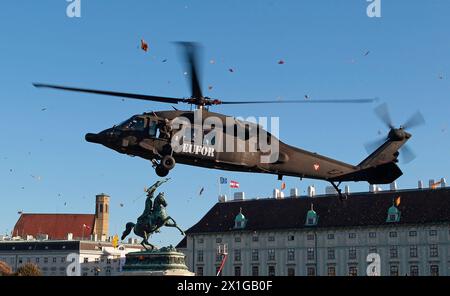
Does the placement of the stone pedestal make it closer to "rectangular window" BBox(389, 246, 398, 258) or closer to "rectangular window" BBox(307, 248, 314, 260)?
"rectangular window" BBox(307, 248, 314, 260)

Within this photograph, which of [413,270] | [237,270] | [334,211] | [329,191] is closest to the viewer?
[413,270]

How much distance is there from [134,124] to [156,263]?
49036 millimetres

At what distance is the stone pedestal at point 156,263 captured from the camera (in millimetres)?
81681

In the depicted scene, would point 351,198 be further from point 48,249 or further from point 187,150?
point 187,150

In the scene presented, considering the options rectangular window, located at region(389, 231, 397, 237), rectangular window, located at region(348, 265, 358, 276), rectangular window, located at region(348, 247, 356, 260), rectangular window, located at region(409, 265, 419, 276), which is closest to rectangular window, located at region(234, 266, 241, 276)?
rectangular window, located at region(348, 265, 358, 276)

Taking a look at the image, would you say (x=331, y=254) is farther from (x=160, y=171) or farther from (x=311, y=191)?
(x=160, y=171)

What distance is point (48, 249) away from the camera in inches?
6781

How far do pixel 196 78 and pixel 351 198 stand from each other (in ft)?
312

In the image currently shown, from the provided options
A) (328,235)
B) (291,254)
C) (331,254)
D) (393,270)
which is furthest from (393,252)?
(291,254)

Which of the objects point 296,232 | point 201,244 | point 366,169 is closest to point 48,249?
point 201,244

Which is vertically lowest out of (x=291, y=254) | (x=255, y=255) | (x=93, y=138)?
(x=255, y=255)

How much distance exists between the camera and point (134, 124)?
3572cm

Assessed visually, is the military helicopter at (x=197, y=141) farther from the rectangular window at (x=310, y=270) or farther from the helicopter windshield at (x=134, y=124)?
the rectangular window at (x=310, y=270)
